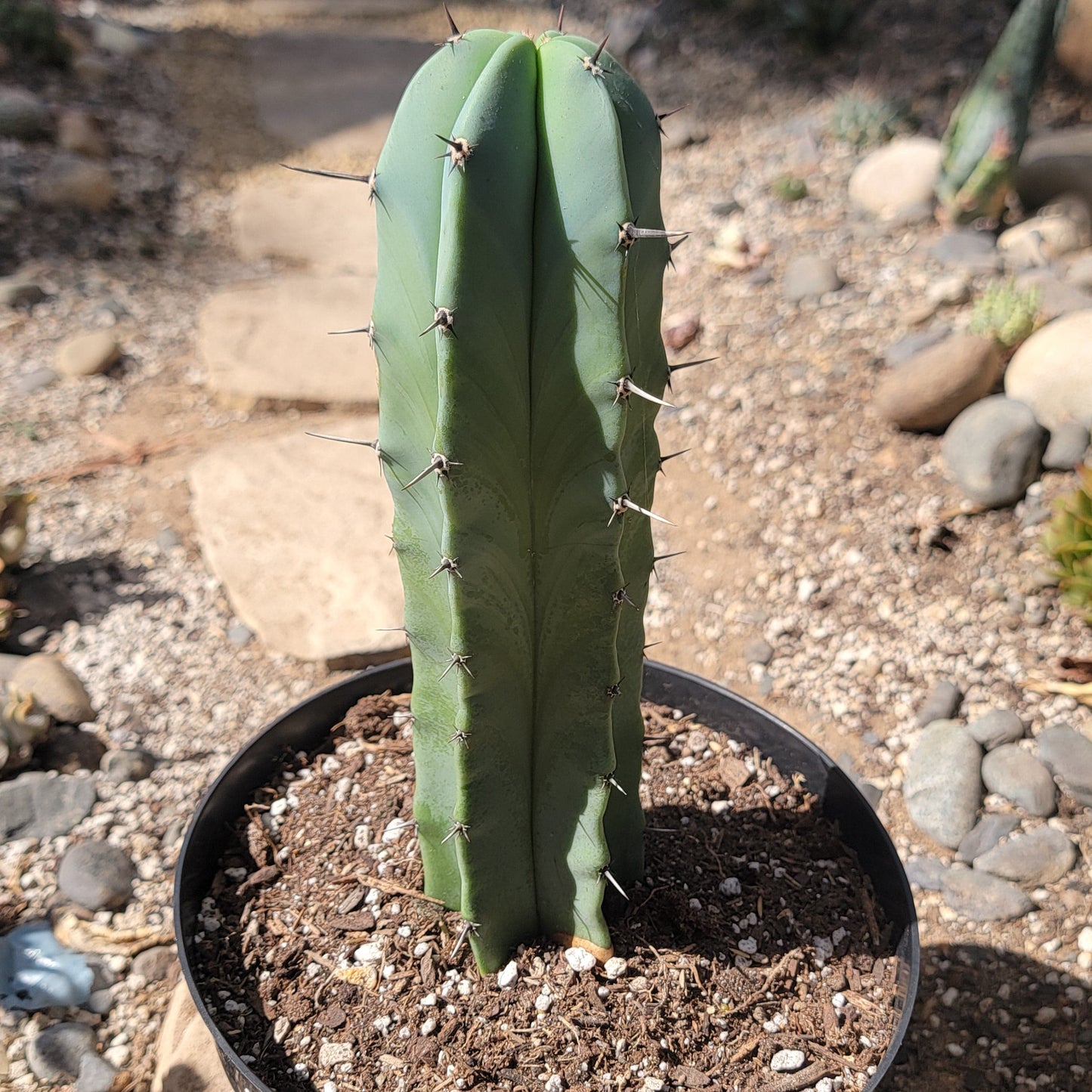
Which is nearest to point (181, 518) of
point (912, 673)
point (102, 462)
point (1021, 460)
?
point (102, 462)

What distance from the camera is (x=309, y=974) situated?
1.71 metres

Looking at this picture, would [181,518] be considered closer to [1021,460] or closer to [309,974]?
[309,974]

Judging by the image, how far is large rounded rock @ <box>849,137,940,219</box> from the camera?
5141 millimetres

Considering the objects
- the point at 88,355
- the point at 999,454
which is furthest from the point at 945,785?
the point at 88,355

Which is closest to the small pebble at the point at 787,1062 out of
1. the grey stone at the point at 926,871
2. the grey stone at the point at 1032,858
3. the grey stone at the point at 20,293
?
the grey stone at the point at 926,871

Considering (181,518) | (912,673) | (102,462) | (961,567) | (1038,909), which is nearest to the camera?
(1038,909)

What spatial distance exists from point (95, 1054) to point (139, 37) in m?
8.55

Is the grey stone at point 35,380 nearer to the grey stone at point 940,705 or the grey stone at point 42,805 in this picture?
the grey stone at point 42,805

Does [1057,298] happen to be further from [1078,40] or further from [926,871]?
[1078,40]

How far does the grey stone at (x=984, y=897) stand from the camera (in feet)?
8.11

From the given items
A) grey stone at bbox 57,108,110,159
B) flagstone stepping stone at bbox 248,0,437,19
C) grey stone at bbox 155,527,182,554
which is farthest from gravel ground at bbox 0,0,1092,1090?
flagstone stepping stone at bbox 248,0,437,19

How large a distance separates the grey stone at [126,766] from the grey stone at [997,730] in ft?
7.43

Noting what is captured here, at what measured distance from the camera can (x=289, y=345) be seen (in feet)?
15.0

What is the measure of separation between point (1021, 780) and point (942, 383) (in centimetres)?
157
